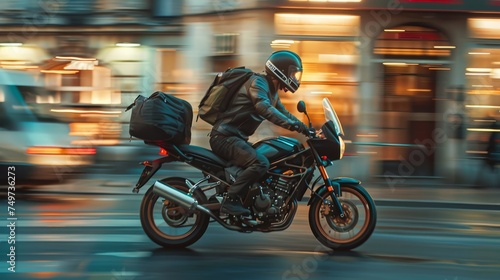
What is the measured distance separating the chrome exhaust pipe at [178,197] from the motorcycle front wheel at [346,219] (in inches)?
39.3

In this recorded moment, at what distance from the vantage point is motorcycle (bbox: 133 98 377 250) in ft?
22.2

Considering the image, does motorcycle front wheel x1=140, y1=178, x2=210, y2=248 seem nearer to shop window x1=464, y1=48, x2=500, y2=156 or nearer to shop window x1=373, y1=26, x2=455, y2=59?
shop window x1=373, y1=26, x2=455, y2=59

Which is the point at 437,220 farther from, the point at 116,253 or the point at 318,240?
the point at 116,253

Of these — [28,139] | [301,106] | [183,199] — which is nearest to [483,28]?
[28,139]

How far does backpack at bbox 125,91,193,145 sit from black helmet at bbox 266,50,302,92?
35.3 inches

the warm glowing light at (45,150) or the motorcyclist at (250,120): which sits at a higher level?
the motorcyclist at (250,120)

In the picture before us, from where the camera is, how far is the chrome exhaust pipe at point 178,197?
265 inches

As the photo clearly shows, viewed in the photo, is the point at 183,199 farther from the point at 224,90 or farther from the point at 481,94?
the point at 481,94

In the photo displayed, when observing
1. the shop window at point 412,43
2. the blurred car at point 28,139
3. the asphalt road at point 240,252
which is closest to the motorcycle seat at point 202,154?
the asphalt road at point 240,252

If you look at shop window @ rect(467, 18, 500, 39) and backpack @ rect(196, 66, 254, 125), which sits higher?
shop window @ rect(467, 18, 500, 39)

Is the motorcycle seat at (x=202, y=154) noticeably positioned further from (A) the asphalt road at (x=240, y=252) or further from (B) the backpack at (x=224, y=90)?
(A) the asphalt road at (x=240, y=252)

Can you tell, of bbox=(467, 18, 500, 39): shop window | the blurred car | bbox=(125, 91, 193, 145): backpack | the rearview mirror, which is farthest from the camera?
bbox=(467, 18, 500, 39): shop window

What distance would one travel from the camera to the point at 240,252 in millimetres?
6742

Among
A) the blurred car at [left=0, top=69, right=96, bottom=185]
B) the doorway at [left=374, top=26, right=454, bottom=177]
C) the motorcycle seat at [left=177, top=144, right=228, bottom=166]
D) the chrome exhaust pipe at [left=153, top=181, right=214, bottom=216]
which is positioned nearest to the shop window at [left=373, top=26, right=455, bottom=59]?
the doorway at [left=374, top=26, right=454, bottom=177]
